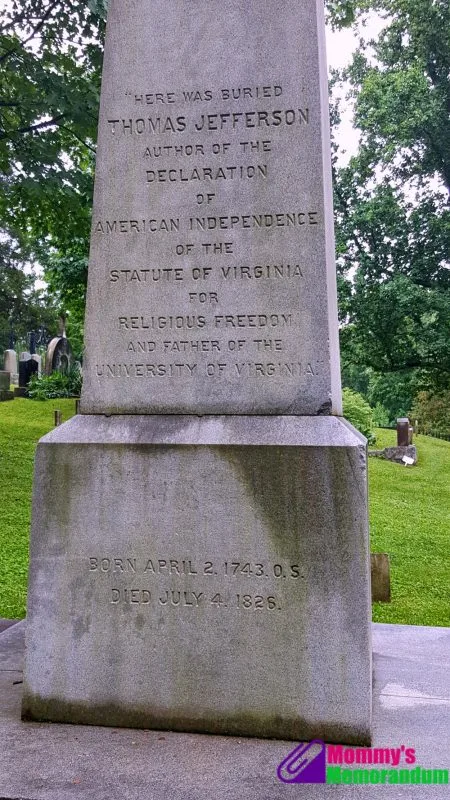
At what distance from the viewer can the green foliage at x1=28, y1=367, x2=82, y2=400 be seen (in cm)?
2580

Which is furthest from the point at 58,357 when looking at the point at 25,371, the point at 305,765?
the point at 305,765

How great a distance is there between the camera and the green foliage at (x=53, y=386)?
84.6ft

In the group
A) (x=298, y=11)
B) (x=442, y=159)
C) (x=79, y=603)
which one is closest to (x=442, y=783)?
(x=79, y=603)

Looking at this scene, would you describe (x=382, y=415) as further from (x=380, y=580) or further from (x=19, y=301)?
(x=380, y=580)

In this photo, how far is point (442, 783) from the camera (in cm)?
286

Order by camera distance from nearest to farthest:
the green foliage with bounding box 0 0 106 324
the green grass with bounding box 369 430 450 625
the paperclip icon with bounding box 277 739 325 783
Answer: the paperclip icon with bounding box 277 739 325 783 → the green grass with bounding box 369 430 450 625 → the green foliage with bounding box 0 0 106 324

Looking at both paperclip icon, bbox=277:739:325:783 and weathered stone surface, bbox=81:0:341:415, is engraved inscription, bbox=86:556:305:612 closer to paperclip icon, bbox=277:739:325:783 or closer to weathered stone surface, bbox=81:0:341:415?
paperclip icon, bbox=277:739:325:783

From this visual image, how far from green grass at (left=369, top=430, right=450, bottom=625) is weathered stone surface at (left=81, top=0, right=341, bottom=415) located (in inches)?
176

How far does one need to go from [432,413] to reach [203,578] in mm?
34797

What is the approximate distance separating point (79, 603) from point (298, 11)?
2.90 metres

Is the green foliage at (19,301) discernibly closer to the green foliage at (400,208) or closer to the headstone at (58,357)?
the headstone at (58,357)

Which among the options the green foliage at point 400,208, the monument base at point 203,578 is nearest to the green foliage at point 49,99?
the monument base at point 203,578

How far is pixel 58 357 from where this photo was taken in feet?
96.9

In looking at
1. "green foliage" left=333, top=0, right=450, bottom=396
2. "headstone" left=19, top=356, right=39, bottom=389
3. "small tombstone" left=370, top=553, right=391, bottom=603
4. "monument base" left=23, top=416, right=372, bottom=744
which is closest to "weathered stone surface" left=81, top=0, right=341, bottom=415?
"monument base" left=23, top=416, right=372, bottom=744
